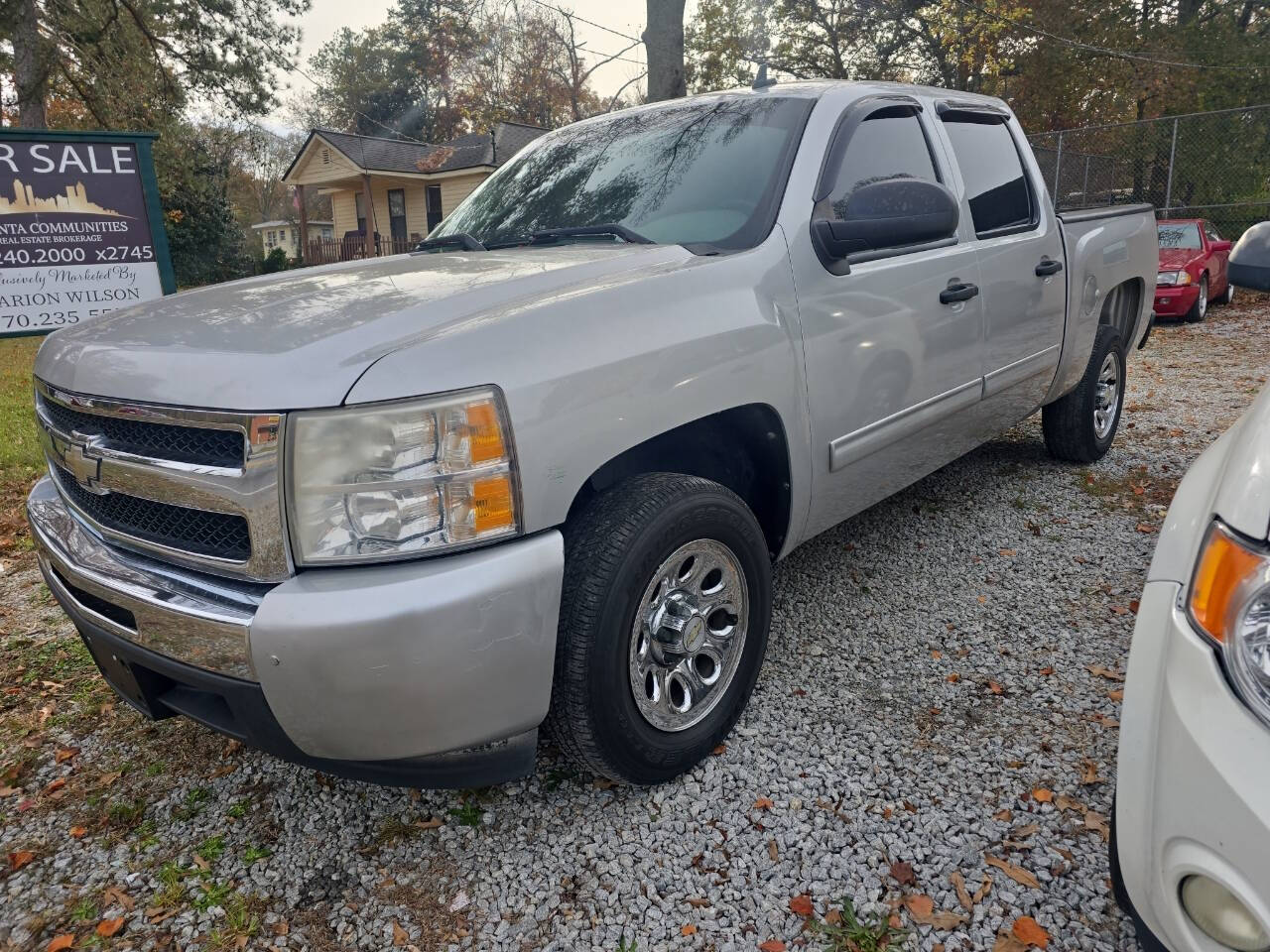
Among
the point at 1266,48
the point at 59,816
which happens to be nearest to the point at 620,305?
the point at 59,816

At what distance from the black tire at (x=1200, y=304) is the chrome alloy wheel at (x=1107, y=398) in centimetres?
859

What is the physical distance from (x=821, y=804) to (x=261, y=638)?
1.52 m

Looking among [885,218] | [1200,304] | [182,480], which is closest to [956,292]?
[885,218]

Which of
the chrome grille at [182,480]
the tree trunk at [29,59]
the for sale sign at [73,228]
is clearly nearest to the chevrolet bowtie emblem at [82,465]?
the chrome grille at [182,480]

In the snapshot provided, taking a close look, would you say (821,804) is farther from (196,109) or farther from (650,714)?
(196,109)

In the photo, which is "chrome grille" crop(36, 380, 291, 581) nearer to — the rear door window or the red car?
the rear door window

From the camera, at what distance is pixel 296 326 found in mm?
2033

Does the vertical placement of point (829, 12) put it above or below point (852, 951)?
above

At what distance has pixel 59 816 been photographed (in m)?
2.51

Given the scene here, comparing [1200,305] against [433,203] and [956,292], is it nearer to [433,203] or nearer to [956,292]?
[956,292]

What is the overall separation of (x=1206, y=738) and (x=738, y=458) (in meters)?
1.60

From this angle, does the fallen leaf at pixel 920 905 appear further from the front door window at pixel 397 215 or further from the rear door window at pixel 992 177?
the front door window at pixel 397 215

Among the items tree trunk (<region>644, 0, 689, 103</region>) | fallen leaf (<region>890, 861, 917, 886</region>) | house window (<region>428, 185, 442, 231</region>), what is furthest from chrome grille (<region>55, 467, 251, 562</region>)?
house window (<region>428, 185, 442, 231</region>)

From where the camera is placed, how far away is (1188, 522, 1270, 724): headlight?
131cm
